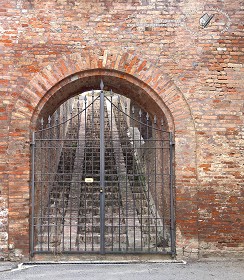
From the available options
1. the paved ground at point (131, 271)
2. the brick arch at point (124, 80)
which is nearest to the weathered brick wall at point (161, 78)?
the brick arch at point (124, 80)

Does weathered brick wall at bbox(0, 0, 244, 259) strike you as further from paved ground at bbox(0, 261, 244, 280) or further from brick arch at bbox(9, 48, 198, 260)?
paved ground at bbox(0, 261, 244, 280)

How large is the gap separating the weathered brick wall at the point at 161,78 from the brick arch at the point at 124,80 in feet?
0.06

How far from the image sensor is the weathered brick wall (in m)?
6.18

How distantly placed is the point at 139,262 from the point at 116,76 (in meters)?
3.45

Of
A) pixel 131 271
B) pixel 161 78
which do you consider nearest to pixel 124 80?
pixel 161 78

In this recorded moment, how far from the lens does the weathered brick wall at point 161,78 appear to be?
6.18 metres

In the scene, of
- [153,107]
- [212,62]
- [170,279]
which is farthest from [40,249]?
[212,62]

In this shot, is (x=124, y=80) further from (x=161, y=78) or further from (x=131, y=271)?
(x=131, y=271)

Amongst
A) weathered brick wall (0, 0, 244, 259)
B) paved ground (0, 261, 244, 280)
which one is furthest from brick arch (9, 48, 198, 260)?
paved ground (0, 261, 244, 280)

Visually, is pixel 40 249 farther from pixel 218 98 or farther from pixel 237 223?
pixel 218 98

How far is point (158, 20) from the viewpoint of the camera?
6.54 metres

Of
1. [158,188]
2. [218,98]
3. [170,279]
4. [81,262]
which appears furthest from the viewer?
[158,188]

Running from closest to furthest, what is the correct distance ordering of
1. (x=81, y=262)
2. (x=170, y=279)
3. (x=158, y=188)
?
(x=170, y=279)
(x=81, y=262)
(x=158, y=188)

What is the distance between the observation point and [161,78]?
6.41 m
